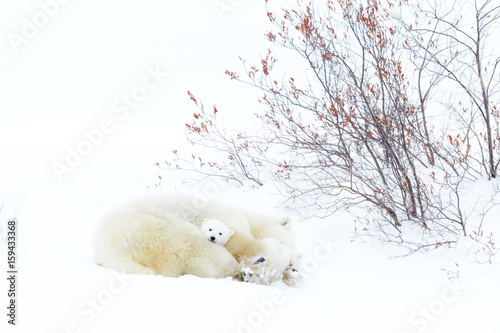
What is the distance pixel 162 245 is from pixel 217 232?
17.5 inches

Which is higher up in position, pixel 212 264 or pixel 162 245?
pixel 162 245

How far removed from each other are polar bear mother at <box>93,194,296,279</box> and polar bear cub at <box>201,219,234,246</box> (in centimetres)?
5

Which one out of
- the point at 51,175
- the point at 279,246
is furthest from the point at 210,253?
the point at 51,175

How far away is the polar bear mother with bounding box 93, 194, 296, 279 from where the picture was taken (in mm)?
3617

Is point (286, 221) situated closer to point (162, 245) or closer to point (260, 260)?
point (260, 260)

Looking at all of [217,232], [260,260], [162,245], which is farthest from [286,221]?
[162,245]

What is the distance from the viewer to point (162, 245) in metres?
3.66

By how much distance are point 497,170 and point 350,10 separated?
2729 millimetres

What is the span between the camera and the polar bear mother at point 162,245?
362cm

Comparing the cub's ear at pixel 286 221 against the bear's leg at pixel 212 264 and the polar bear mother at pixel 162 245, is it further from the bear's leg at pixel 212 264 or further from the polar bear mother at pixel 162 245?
the bear's leg at pixel 212 264

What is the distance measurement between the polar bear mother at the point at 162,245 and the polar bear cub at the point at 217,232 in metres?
0.05

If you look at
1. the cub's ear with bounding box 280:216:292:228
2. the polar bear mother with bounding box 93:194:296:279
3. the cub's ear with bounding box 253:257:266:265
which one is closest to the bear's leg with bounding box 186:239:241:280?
the polar bear mother with bounding box 93:194:296:279

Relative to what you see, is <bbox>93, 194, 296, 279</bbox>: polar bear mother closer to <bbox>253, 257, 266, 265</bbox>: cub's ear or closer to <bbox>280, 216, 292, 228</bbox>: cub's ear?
<bbox>253, 257, 266, 265</bbox>: cub's ear

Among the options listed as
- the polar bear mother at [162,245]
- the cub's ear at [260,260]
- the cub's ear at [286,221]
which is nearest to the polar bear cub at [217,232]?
the polar bear mother at [162,245]
